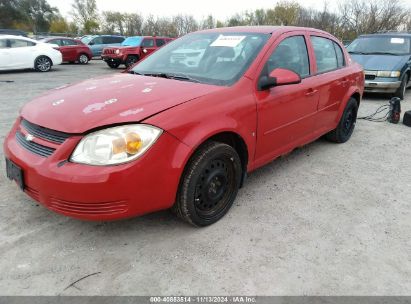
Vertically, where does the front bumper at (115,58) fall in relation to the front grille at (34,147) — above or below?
above

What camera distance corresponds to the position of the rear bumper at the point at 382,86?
787 centimetres

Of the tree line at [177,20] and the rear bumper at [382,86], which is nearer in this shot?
the rear bumper at [382,86]

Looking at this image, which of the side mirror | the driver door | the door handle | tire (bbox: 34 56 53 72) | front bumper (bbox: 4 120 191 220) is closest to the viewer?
front bumper (bbox: 4 120 191 220)

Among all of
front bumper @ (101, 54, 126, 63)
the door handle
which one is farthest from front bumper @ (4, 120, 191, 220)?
front bumper @ (101, 54, 126, 63)

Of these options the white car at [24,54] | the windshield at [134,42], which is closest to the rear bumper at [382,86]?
the windshield at [134,42]

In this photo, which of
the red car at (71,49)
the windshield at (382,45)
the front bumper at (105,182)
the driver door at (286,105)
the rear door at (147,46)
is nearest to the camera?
the front bumper at (105,182)

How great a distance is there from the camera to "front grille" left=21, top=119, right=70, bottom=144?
2.29 m

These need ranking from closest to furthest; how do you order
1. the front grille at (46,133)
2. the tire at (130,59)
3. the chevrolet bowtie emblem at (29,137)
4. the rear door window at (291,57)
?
the front grille at (46,133), the chevrolet bowtie emblem at (29,137), the rear door window at (291,57), the tire at (130,59)

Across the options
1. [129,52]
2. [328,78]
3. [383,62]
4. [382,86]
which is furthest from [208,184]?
[129,52]

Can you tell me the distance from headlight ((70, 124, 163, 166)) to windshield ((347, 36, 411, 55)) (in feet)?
27.5

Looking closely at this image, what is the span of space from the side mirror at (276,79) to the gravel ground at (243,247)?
1.07 metres

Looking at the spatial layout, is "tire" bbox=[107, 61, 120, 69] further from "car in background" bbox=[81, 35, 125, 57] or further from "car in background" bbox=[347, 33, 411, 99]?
"car in background" bbox=[347, 33, 411, 99]

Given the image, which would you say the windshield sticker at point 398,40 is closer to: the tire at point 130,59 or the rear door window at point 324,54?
the rear door window at point 324,54

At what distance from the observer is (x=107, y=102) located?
98.5 inches
